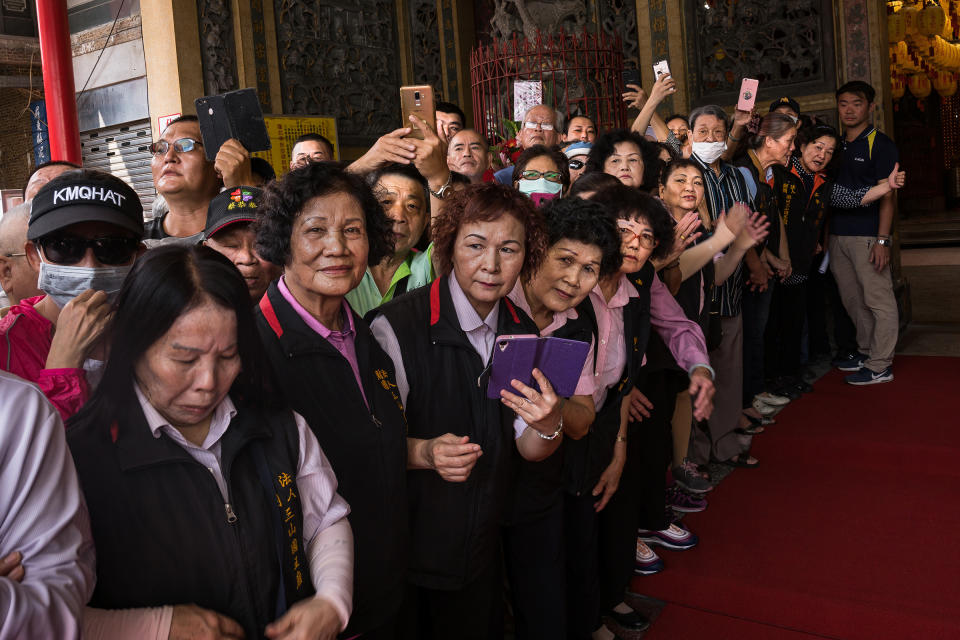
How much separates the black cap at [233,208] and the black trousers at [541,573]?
107 centimetres

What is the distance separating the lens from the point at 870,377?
504 cm

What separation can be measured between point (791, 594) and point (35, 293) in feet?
8.17

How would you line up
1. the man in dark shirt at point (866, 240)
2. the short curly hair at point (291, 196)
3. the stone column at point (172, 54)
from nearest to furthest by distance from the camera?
the short curly hair at point (291, 196), the man in dark shirt at point (866, 240), the stone column at point (172, 54)

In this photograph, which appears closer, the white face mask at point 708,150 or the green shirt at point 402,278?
the green shirt at point 402,278

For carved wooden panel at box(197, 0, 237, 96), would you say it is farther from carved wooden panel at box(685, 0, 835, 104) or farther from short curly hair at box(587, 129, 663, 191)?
short curly hair at box(587, 129, 663, 191)

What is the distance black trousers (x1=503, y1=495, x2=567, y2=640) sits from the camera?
79.9 inches

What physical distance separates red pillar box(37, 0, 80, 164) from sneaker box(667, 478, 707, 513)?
382cm

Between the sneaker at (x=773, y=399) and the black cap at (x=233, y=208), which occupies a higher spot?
the black cap at (x=233, y=208)

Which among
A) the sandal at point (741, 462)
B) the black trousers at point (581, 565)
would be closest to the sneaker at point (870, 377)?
the sandal at point (741, 462)

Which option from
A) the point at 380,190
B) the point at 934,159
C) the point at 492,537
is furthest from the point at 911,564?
the point at 934,159

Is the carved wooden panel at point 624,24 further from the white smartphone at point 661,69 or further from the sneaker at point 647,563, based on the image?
the sneaker at point 647,563

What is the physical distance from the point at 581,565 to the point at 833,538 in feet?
4.34

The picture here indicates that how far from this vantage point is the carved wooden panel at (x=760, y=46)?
5840 mm

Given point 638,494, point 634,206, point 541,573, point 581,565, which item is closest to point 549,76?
point 634,206
